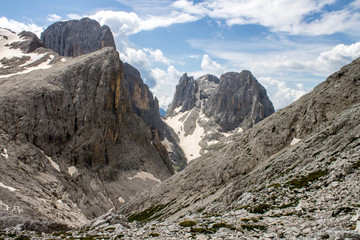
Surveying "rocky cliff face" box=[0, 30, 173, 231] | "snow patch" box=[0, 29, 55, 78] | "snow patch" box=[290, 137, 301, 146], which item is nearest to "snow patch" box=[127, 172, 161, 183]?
"rocky cliff face" box=[0, 30, 173, 231]

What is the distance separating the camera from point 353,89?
1908 inches

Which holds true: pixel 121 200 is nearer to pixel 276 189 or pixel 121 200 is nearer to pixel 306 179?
pixel 276 189

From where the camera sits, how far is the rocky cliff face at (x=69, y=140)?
57.3 meters

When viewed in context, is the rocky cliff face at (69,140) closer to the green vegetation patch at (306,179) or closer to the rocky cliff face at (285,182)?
the rocky cliff face at (285,182)

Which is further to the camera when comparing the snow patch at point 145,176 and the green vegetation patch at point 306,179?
the snow patch at point 145,176

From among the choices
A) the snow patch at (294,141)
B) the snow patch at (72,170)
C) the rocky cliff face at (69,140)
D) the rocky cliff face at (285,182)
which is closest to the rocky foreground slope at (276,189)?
the rocky cliff face at (285,182)

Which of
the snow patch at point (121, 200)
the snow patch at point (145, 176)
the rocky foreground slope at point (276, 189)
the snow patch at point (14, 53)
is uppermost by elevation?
the snow patch at point (14, 53)

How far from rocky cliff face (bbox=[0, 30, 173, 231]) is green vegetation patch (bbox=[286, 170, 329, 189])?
126 feet

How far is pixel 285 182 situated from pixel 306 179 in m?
2.66

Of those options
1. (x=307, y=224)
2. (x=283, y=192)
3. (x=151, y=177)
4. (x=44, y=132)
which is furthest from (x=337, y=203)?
(x=151, y=177)

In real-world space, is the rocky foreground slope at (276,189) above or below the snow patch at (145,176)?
above

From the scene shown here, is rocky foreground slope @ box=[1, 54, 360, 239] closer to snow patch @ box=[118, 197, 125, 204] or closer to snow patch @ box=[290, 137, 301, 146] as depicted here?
snow patch @ box=[290, 137, 301, 146]

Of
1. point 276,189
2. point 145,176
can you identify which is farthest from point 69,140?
point 276,189

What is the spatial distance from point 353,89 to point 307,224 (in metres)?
39.9
